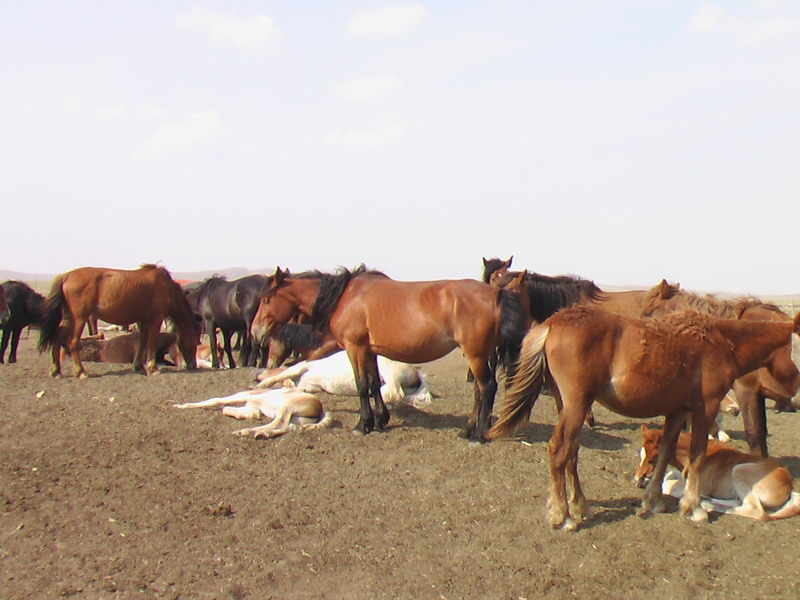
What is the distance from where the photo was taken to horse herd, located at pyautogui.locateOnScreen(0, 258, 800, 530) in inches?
222

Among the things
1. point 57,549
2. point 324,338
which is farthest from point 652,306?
point 57,549

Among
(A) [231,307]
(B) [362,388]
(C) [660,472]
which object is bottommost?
(C) [660,472]

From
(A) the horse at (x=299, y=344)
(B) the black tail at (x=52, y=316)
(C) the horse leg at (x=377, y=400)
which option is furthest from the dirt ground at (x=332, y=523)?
(B) the black tail at (x=52, y=316)

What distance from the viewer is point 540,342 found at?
5.73 metres

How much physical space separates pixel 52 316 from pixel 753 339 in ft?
37.1

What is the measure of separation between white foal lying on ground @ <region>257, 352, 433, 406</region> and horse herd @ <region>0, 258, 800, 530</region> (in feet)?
1.15

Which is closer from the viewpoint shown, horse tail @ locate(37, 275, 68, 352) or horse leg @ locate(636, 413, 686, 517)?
horse leg @ locate(636, 413, 686, 517)

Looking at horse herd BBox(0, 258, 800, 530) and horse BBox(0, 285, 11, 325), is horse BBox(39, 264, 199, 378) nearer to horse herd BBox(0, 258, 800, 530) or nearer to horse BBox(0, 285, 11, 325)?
horse herd BBox(0, 258, 800, 530)

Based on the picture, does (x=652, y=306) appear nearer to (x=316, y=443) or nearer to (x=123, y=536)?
(x=316, y=443)

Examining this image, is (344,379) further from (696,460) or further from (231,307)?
(231,307)

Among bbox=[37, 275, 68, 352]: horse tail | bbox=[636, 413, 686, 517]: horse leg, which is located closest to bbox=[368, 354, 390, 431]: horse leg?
bbox=[636, 413, 686, 517]: horse leg

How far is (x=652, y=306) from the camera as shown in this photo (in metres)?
9.48

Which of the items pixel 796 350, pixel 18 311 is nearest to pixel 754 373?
pixel 796 350

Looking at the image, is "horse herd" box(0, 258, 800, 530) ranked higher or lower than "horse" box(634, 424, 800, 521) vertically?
higher
